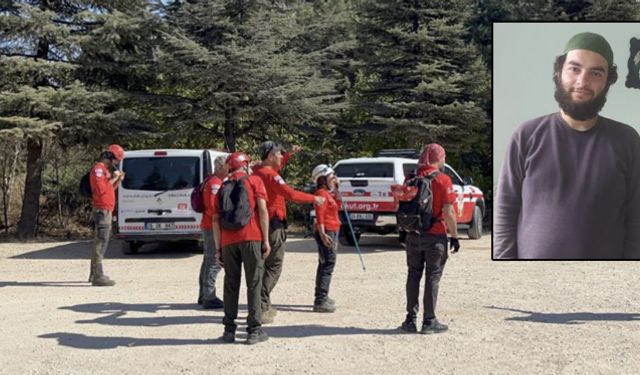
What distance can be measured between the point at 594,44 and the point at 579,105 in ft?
2.39

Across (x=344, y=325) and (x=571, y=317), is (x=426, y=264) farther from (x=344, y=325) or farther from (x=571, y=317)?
(x=571, y=317)

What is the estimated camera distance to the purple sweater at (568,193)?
359 inches

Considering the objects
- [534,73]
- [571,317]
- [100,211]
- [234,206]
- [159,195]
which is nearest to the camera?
[234,206]

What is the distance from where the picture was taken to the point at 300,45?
72.5ft

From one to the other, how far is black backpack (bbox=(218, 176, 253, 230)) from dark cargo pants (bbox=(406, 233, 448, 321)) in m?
1.72

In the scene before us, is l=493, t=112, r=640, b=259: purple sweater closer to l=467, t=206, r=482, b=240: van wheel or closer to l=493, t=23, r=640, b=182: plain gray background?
l=493, t=23, r=640, b=182: plain gray background

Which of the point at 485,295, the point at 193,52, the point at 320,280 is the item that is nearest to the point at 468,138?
the point at 193,52

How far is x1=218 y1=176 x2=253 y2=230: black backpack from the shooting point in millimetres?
7318

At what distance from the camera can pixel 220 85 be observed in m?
20.3

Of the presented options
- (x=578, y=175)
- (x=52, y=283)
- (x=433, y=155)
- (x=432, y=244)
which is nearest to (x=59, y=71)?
(x=52, y=283)

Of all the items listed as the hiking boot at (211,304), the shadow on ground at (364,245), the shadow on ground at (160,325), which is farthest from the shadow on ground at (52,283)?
the shadow on ground at (364,245)

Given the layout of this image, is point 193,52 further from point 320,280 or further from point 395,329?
point 395,329

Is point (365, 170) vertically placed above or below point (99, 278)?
above

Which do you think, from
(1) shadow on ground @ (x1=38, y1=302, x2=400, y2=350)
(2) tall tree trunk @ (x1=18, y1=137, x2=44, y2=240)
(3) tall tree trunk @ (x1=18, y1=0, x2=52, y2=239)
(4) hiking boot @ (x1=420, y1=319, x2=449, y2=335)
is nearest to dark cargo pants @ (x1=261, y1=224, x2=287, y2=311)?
(1) shadow on ground @ (x1=38, y1=302, x2=400, y2=350)
